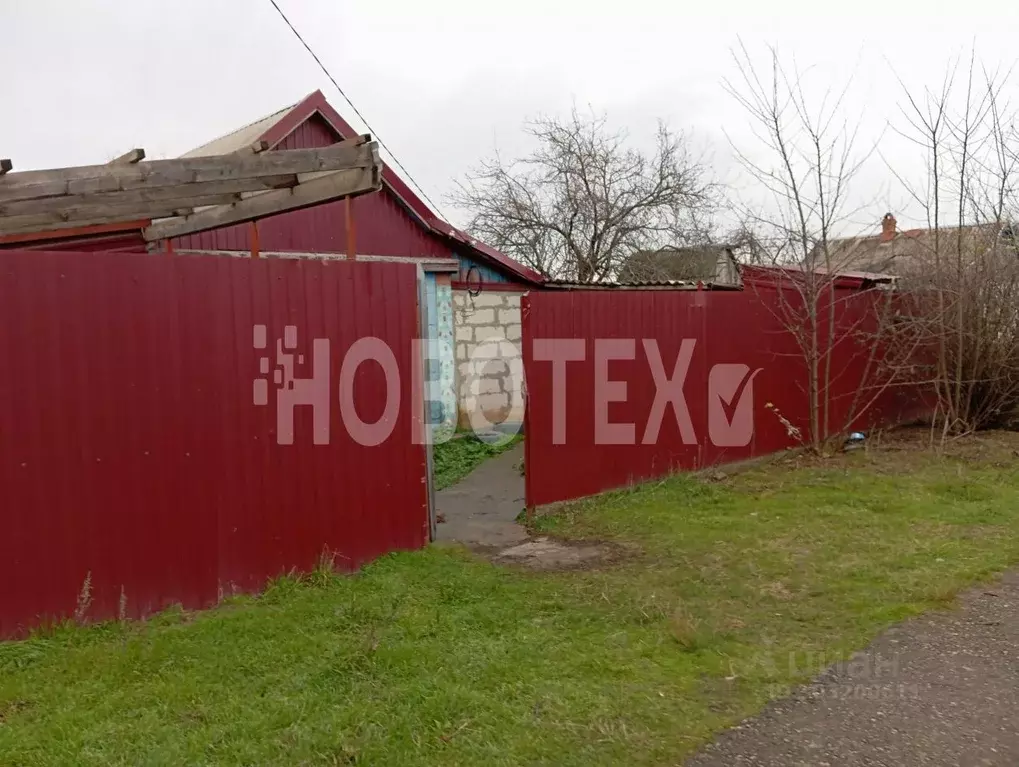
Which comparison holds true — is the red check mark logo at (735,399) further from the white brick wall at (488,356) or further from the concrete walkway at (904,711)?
the concrete walkway at (904,711)

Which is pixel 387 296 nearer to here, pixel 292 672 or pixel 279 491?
pixel 279 491

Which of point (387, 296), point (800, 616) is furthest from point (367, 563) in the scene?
point (800, 616)

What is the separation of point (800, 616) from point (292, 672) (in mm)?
2741

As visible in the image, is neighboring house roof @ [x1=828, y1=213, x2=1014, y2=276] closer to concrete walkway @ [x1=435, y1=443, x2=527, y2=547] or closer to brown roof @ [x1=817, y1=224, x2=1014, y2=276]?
brown roof @ [x1=817, y1=224, x2=1014, y2=276]

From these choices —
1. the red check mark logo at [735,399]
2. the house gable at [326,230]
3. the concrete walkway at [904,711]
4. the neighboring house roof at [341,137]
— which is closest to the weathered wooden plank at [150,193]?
the house gable at [326,230]

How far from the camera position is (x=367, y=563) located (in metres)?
5.29

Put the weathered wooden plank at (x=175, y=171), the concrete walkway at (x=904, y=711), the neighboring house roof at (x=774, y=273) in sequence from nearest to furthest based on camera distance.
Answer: the concrete walkway at (x=904, y=711) → the weathered wooden plank at (x=175, y=171) → the neighboring house roof at (x=774, y=273)

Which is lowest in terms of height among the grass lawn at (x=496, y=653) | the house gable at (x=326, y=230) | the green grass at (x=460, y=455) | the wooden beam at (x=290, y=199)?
the grass lawn at (x=496, y=653)

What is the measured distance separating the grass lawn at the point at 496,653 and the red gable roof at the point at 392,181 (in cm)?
559

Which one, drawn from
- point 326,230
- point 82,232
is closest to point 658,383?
point 326,230

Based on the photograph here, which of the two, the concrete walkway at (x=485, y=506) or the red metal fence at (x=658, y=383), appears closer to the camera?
the concrete walkway at (x=485, y=506)

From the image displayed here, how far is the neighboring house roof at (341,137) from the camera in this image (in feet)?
32.2

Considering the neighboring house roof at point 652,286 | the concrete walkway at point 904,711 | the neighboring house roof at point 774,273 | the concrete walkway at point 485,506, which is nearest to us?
the concrete walkway at point 904,711

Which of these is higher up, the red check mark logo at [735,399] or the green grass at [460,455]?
the red check mark logo at [735,399]
